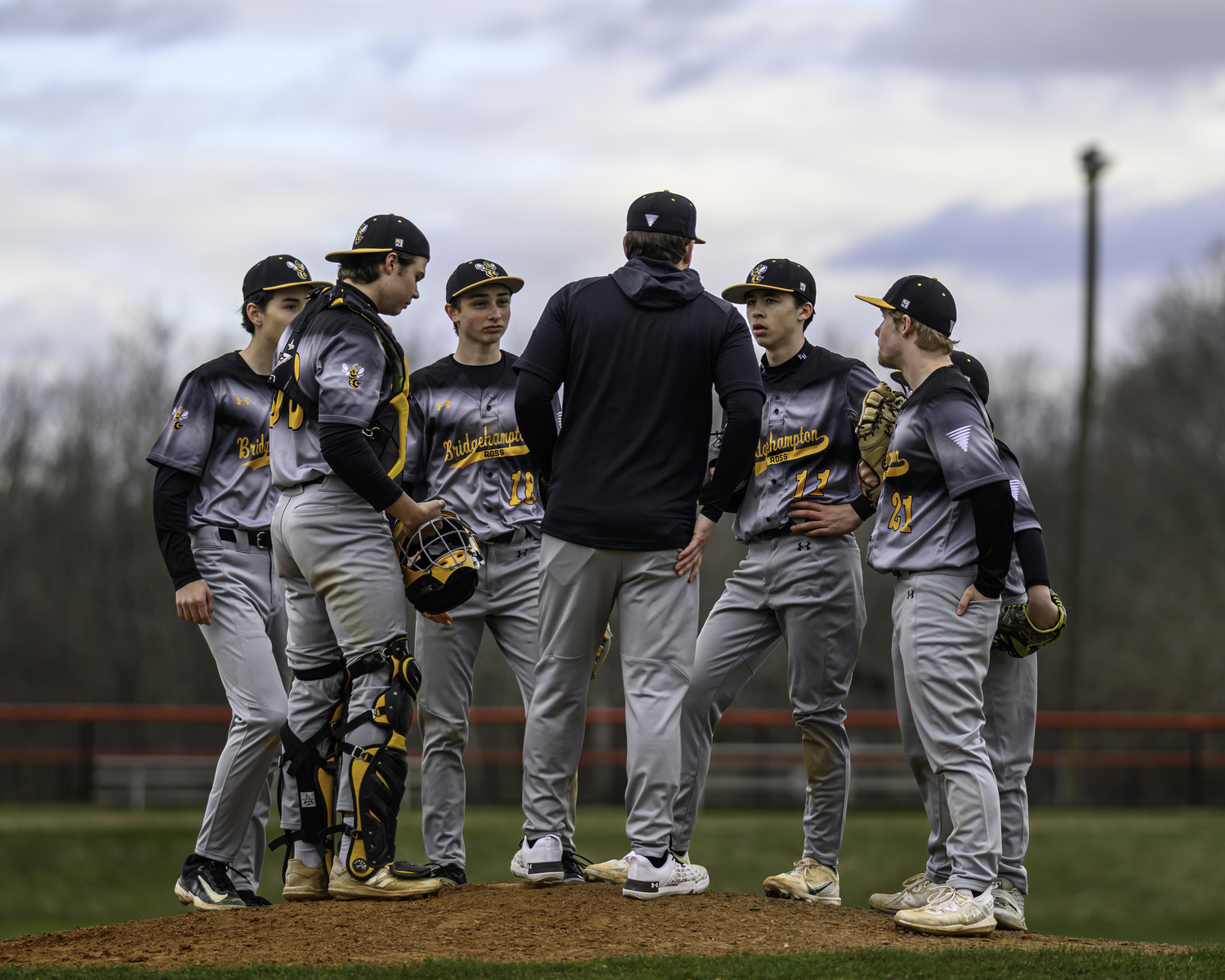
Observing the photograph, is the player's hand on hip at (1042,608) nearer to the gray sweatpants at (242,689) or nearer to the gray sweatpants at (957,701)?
the gray sweatpants at (957,701)

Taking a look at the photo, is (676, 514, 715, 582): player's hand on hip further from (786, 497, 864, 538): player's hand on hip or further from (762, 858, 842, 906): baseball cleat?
(762, 858, 842, 906): baseball cleat

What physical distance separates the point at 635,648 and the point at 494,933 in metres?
1.15

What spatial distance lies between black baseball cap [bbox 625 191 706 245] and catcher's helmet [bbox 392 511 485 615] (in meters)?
1.39

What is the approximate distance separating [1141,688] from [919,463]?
27.2m

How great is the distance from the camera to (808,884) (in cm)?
541

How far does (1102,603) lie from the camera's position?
3459 cm

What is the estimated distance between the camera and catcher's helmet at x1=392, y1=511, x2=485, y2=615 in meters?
5.10

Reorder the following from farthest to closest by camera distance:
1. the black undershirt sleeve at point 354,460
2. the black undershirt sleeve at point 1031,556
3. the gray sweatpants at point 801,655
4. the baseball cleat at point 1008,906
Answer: the gray sweatpants at point 801,655, the black undershirt sleeve at point 1031,556, the baseball cleat at point 1008,906, the black undershirt sleeve at point 354,460

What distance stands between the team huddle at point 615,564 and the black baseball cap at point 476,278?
0.67 m

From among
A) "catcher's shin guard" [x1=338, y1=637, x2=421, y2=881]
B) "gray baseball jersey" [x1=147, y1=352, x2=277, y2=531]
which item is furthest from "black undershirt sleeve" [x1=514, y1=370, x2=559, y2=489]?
"gray baseball jersey" [x1=147, y1=352, x2=277, y2=531]

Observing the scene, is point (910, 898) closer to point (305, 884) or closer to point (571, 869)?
point (571, 869)

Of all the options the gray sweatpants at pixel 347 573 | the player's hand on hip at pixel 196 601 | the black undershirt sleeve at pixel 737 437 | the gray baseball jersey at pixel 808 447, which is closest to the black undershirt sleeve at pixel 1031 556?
the gray baseball jersey at pixel 808 447

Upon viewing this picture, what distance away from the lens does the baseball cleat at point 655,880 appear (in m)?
4.84

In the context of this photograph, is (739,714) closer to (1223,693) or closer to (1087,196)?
(1087,196)
